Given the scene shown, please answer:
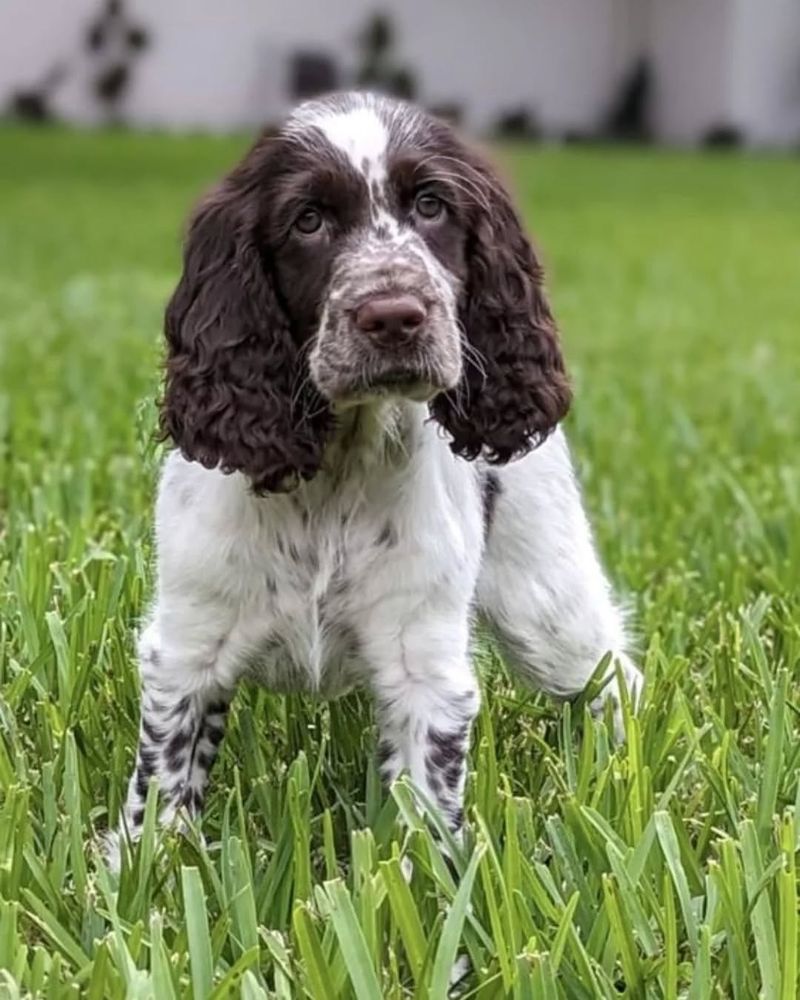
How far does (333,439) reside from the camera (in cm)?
292

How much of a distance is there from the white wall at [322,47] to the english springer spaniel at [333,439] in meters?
28.4

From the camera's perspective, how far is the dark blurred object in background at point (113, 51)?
31438 millimetres

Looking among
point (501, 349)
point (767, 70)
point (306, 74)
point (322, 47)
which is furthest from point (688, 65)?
point (501, 349)

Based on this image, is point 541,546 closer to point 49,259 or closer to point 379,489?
point 379,489

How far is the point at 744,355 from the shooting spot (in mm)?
8727

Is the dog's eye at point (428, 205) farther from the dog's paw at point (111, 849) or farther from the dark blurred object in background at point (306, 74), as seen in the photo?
the dark blurred object in background at point (306, 74)

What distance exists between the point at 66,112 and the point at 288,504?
30.8m

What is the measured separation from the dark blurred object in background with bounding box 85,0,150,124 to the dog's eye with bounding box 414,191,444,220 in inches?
1192

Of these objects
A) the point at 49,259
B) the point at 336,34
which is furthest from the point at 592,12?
the point at 49,259

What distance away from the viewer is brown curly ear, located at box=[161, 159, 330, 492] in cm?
279

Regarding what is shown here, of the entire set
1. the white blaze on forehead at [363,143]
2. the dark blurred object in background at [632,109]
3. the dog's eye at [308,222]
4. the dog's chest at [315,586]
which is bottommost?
the dark blurred object in background at [632,109]

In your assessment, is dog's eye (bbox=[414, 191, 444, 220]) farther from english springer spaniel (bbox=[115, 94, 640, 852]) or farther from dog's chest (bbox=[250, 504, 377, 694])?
dog's chest (bbox=[250, 504, 377, 694])

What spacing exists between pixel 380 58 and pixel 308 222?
3242 centimetres

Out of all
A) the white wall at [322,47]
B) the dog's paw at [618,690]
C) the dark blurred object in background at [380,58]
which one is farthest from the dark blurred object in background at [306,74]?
the dog's paw at [618,690]
